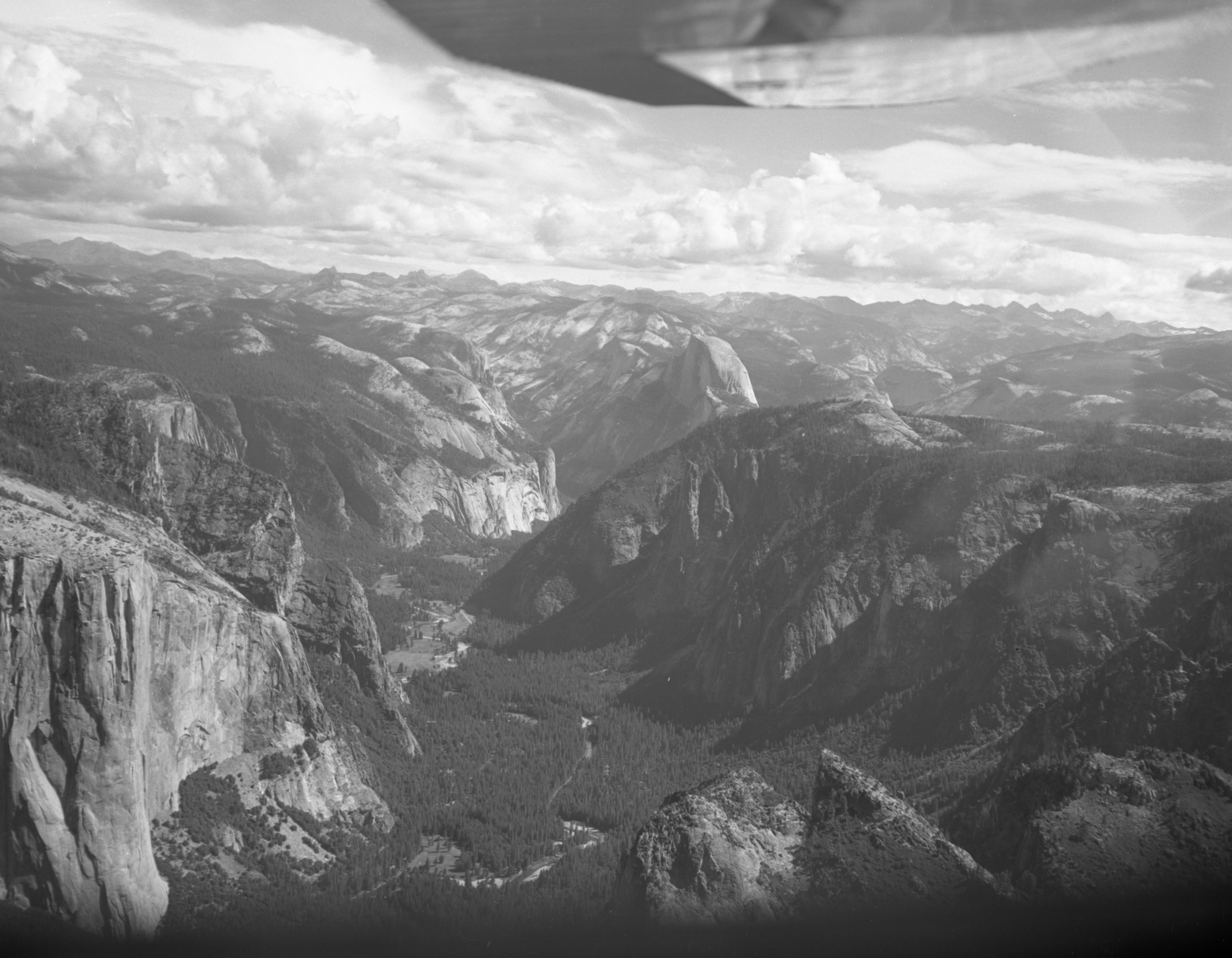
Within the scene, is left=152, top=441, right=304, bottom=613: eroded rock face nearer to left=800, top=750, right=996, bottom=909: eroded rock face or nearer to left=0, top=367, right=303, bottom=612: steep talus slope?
left=0, top=367, right=303, bottom=612: steep talus slope

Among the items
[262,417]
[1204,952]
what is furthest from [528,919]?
[262,417]

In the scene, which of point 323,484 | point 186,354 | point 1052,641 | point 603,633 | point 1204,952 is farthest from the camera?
point 186,354

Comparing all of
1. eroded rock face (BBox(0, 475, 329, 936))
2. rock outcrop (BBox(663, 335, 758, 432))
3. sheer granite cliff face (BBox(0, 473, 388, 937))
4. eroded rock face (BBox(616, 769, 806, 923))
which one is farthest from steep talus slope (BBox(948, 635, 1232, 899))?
rock outcrop (BBox(663, 335, 758, 432))

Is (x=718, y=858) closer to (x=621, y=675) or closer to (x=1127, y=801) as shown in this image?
(x=1127, y=801)

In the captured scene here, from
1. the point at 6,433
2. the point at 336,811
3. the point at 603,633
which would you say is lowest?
the point at 603,633

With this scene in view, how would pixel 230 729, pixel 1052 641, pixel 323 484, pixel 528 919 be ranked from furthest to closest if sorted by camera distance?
1. pixel 323 484
2. pixel 1052 641
3. pixel 230 729
4. pixel 528 919

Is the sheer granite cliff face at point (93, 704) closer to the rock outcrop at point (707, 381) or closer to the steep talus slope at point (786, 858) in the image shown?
the steep talus slope at point (786, 858)

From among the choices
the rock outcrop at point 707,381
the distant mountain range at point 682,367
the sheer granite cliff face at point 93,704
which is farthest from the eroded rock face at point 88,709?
the rock outcrop at point 707,381

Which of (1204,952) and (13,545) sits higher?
(1204,952)

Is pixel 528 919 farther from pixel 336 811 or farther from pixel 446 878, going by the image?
pixel 336 811
